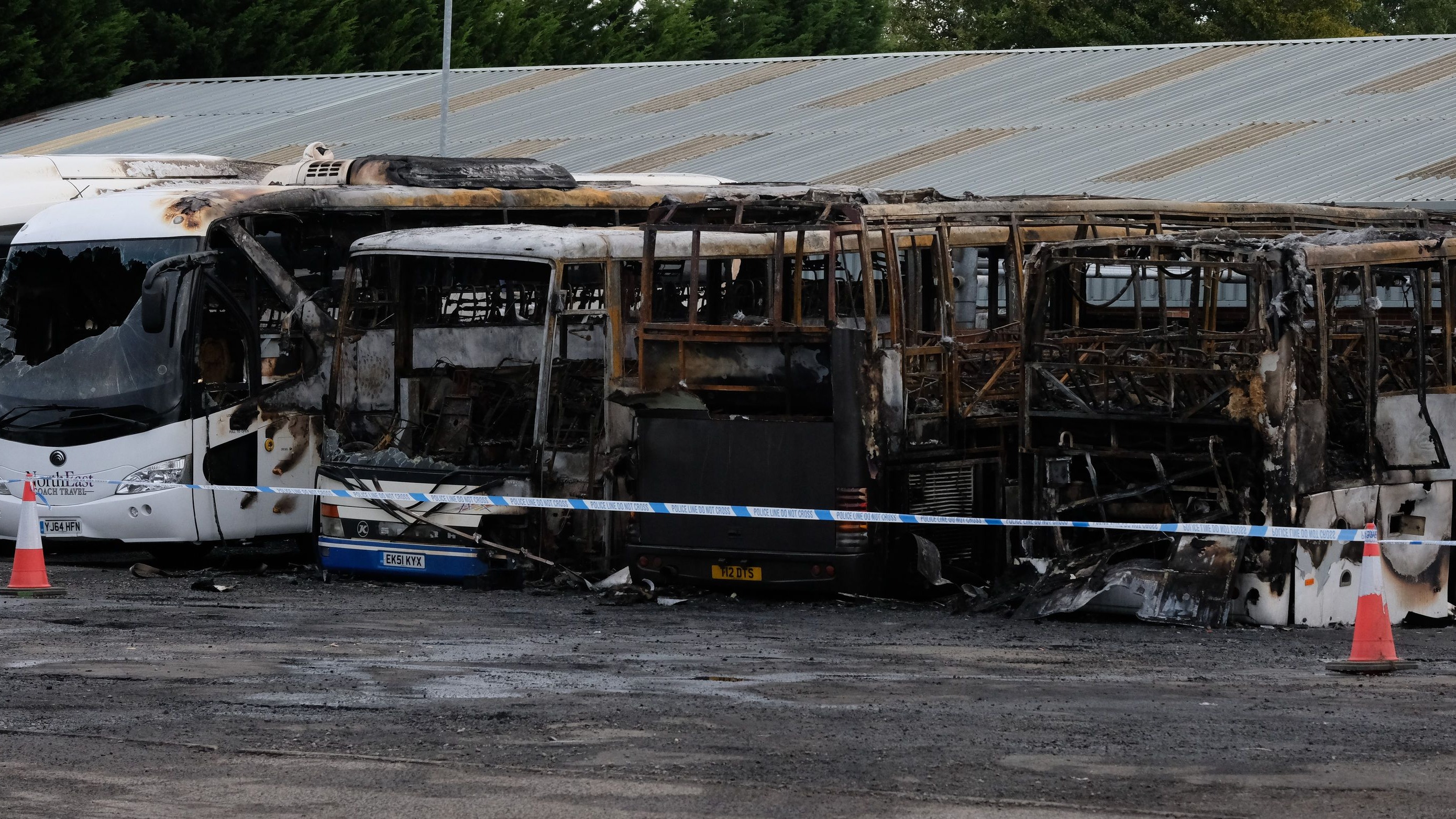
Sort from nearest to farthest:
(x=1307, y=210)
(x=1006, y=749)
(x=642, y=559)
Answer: (x=1006, y=749)
(x=642, y=559)
(x=1307, y=210)

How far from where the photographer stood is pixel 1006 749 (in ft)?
27.7

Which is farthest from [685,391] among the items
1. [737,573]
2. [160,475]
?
[160,475]

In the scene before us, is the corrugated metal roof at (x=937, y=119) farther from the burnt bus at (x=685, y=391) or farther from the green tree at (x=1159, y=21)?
the green tree at (x=1159, y=21)

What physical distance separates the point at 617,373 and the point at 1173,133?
1767cm

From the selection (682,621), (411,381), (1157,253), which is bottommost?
(682,621)

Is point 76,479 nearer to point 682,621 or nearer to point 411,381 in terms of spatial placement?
point 411,381

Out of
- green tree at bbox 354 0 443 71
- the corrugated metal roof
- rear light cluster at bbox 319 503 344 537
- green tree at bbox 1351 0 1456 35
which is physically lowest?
rear light cluster at bbox 319 503 344 537

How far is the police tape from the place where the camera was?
39.6ft

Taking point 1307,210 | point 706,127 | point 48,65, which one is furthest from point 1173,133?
point 48,65

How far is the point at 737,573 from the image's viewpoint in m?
13.6

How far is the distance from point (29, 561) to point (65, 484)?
186 cm

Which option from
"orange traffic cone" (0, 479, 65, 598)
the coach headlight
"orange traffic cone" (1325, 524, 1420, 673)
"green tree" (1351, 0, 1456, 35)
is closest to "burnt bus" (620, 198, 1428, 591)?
"orange traffic cone" (1325, 524, 1420, 673)

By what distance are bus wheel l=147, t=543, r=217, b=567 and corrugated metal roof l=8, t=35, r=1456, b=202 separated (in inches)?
547

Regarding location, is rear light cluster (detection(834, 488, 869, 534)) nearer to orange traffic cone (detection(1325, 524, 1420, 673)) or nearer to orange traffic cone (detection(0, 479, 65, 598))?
orange traffic cone (detection(1325, 524, 1420, 673))
